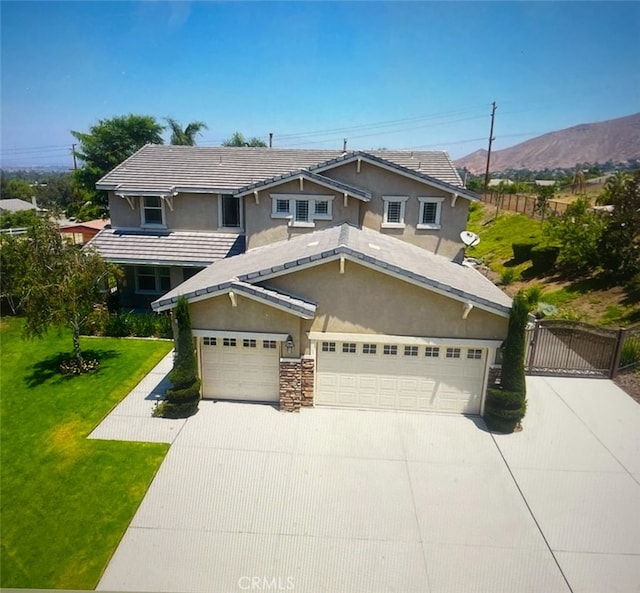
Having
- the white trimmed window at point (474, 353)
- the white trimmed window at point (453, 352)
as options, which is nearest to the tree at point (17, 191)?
the white trimmed window at point (453, 352)

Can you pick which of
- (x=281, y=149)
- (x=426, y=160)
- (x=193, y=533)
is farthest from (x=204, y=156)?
(x=193, y=533)

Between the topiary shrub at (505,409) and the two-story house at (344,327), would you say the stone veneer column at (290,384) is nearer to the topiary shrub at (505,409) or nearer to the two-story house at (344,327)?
the two-story house at (344,327)

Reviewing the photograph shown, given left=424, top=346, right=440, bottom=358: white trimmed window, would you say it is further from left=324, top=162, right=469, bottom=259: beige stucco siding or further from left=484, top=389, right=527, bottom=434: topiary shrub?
left=324, top=162, right=469, bottom=259: beige stucco siding

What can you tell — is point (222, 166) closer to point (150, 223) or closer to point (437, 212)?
point (150, 223)

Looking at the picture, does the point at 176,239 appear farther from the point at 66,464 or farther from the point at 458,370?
the point at 458,370

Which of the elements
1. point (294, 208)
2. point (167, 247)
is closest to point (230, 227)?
point (167, 247)

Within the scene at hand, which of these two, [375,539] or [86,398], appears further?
[86,398]

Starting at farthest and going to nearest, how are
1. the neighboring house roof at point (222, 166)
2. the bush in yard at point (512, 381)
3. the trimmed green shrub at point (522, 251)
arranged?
the trimmed green shrub at point (522, 251), the neighboring house roof at point (222, 166), the bush in yard at point (512, 381)

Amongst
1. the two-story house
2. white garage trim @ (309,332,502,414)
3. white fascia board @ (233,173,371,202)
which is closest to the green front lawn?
the two-story house
